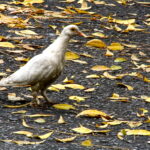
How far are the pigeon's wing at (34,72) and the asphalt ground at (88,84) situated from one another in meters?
0.28

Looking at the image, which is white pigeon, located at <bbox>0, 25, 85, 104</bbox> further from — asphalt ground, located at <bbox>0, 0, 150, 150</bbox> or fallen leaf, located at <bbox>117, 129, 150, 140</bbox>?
fallen leaf, located at <bbox>117, 129, 150, 140</bbox>

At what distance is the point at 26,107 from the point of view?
6207 millimetres

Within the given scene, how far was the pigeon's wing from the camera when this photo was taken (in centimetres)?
602

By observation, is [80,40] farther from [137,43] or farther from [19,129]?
[19,129]

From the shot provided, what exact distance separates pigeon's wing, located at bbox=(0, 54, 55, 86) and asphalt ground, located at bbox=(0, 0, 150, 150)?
0.92 feet

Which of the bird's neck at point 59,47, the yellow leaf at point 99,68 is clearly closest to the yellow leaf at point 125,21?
the yellow leaf at point 99,68

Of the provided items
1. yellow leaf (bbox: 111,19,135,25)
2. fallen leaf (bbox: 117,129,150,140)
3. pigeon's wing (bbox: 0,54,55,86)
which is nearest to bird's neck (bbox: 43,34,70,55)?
pigeon's wing (bbox: 0,54,55,86)

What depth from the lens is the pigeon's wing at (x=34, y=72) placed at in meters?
6.02

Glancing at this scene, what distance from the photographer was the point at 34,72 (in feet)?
19.8

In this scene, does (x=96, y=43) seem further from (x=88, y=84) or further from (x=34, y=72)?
(x=34, y=72)

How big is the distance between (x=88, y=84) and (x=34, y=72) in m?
1.28

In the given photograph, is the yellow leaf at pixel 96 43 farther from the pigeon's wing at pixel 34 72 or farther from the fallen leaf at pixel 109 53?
the pigeon's wing at pixel 34 72

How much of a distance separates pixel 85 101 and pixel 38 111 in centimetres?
67

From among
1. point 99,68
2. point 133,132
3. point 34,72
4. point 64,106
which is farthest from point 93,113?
point 99,68
